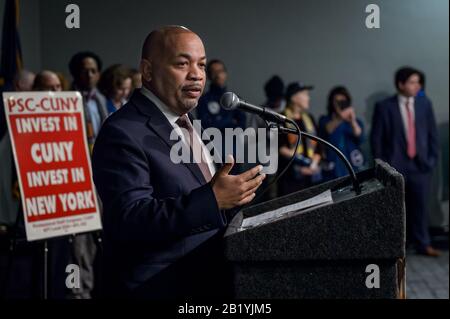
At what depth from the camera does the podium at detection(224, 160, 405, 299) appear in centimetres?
133

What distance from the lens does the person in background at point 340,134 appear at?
17.8ft

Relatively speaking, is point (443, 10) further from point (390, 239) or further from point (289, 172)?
point (390, 239)

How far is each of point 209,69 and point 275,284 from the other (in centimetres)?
405

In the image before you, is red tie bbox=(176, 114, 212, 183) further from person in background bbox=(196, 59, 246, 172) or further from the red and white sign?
person in background bbox=(196, 59, 246, 172)

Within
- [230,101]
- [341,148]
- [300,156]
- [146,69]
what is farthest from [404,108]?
[230,101]

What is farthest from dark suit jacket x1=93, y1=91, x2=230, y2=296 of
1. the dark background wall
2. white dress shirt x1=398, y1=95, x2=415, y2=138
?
white dress shirt x1=398, y1=95, x2=415, y2=138

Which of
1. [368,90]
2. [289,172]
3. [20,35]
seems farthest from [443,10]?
[20,35]

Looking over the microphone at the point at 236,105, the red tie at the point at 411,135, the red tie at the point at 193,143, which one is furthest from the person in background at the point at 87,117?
the red tie at the point at 411,135

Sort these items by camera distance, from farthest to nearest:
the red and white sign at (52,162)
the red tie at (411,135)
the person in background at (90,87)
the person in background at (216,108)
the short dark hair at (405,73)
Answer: the red tie at (411,135)
the short dark hair at (405,73)
the person in background at (216,108)
the person in background at (90,87)
the red and white sign at (52,162)

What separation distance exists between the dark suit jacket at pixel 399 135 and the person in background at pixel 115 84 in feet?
8.01

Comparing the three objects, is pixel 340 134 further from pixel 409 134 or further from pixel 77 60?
pixel 77 60

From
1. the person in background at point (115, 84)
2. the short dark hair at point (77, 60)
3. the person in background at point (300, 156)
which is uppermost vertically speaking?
the short dark hair at point (77, 60)

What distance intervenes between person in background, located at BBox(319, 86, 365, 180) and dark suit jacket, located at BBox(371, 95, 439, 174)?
21 cm

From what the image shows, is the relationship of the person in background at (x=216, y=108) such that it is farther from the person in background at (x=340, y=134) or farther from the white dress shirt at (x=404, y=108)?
the white dress shirt at (x=404, y=108)
